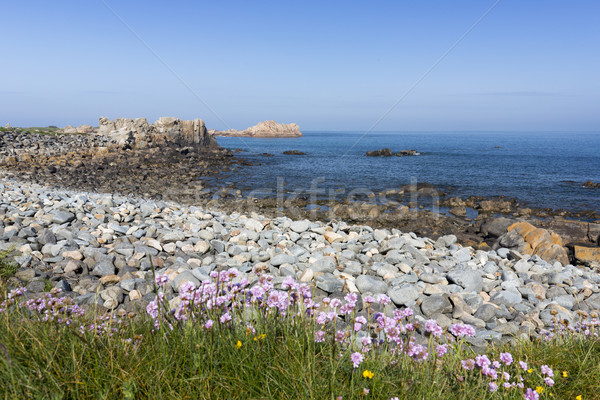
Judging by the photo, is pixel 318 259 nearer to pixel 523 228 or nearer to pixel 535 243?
pixel 535 243

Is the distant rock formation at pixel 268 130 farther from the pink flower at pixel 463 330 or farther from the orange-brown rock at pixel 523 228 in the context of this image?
the pink flower at pixel 463 330

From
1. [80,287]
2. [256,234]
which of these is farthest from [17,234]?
[256,234]

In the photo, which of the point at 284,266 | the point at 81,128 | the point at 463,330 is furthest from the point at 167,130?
the point at 463,330

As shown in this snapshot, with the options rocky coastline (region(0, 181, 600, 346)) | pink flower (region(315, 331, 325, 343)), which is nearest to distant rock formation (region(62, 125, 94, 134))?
rocky coastline (region(0, 181, 600, 346))

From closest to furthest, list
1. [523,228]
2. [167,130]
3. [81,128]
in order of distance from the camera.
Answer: [523,228]
[167,130]
[81,128]

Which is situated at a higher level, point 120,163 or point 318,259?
point 120,163

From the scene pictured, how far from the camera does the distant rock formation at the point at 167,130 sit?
1610 inches

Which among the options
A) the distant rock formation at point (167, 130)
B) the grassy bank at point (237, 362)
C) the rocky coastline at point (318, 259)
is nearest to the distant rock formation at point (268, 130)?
the distant rock formation at point (167, 130)

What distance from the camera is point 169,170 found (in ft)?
86.6

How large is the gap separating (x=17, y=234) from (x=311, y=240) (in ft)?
18.3

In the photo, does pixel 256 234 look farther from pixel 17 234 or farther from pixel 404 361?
pixel 404 361

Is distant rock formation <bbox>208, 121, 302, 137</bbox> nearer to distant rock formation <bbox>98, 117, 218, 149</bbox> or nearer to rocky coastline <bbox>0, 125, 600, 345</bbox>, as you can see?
distant rock formation <bbox>98, 117, 218, 149</bbox>

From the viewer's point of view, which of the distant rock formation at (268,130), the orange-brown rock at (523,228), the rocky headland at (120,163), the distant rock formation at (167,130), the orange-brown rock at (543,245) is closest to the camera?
the orange-brown rock at (543,245)

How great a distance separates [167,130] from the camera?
4403 cm
